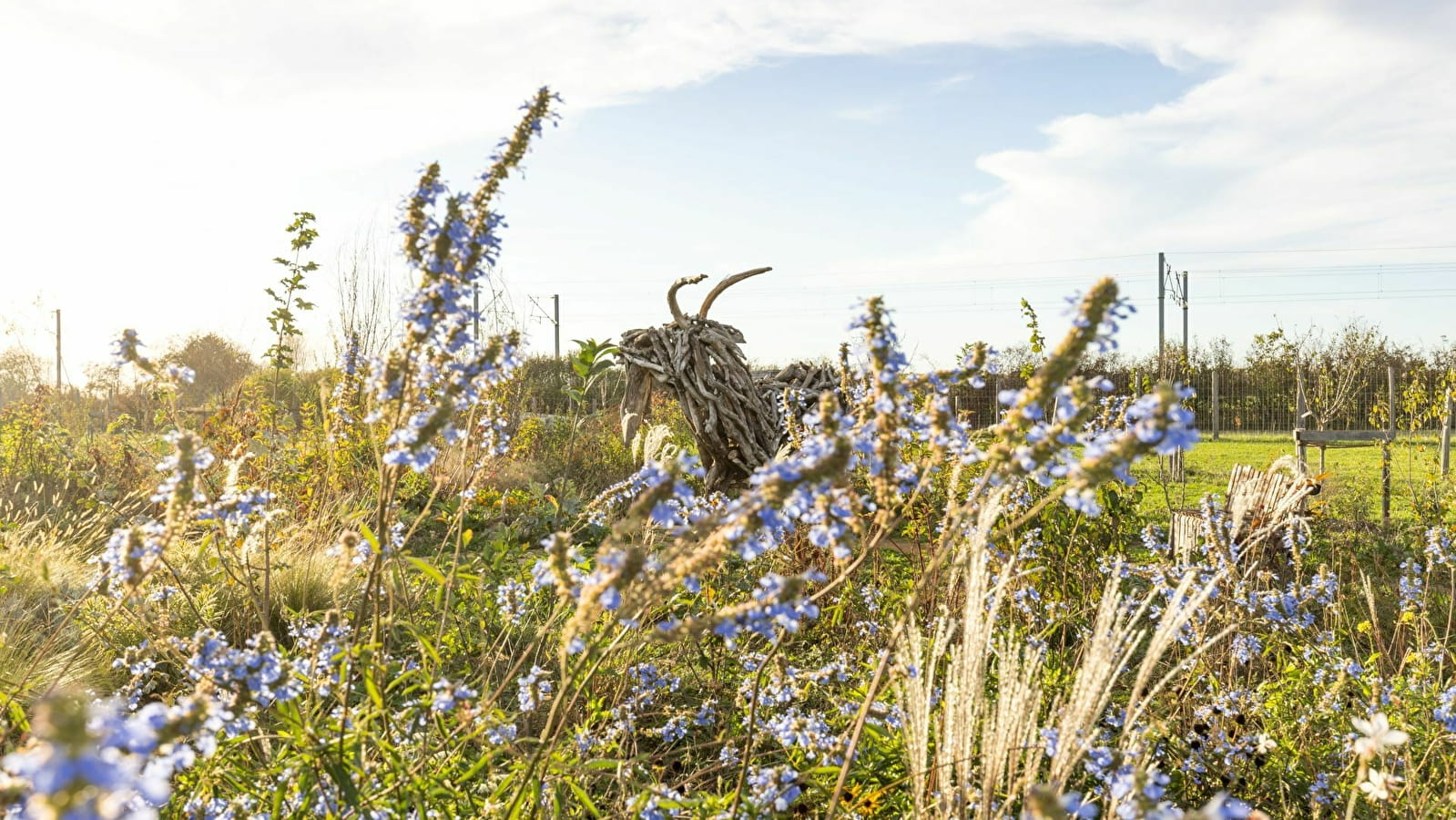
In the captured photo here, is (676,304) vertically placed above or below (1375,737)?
above

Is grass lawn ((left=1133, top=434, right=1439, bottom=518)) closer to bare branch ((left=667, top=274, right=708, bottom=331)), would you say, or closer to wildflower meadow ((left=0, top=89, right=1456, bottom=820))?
wildflower meadow ((left=0, top=89, right=1456, bottom=820))

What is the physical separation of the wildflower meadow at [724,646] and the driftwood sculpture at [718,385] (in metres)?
2.31

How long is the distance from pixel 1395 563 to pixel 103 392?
19.8m

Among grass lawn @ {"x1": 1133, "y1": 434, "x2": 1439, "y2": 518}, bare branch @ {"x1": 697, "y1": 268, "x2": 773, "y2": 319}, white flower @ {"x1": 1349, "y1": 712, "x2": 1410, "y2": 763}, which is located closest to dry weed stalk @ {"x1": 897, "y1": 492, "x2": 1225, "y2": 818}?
white flower @ {"x1": 1349, "y1": 712, "x2": 1410, "y2": 763}

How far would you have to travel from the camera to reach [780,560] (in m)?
5.53

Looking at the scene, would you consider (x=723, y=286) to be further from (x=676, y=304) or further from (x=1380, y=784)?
(x=1380, y=784)

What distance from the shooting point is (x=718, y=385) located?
24.8 feet

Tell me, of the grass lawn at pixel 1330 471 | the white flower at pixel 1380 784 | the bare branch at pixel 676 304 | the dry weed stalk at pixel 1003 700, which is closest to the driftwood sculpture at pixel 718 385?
the bare branch at pixel 676 304

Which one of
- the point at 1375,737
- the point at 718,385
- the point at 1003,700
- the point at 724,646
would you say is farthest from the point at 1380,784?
the point at 718,385

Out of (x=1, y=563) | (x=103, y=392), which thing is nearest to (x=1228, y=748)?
(x=1, y=563)

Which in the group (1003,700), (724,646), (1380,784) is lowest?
(724,646)

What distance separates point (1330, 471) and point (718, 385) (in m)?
7.16

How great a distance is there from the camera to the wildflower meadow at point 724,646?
62.7 inches

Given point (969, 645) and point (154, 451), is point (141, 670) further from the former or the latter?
point (154, 451)
